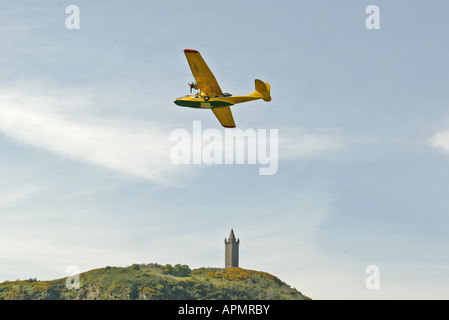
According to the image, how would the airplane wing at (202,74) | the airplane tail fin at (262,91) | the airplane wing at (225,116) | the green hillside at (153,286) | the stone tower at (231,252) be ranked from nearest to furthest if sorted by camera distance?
1. the airplane wing at (202,74)
2. the airplane tail fin at (262,91)
3. the airplane wing at (225,116)
4. the green hillside at (153,286)
5. the stone tower at (231,252)

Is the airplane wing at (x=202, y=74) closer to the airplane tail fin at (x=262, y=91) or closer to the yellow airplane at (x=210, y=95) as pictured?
the yellow airplane at (x=210, y=95)

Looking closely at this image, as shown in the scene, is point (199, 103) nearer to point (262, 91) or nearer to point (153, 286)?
point (262, 91)

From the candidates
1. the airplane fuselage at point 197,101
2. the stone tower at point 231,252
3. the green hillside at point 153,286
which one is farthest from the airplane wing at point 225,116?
the stone tower at point 231,252

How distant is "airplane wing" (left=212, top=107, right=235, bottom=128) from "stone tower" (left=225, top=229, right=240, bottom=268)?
120m

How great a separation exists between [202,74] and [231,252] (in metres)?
134

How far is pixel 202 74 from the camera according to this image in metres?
56.0

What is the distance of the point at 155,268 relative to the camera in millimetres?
145125

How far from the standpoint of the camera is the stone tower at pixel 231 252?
595 feet

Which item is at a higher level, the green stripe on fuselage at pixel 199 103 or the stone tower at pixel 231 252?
the green stripe on fuselage at pixel 199 103

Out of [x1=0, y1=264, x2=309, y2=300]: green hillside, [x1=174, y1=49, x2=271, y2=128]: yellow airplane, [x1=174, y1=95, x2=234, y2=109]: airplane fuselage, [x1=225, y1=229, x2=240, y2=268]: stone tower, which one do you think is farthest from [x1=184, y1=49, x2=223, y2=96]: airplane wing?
[x1=225, y1=229, x2=240, y2=268]: stone tower

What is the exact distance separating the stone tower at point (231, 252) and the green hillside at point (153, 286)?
29113 mm
